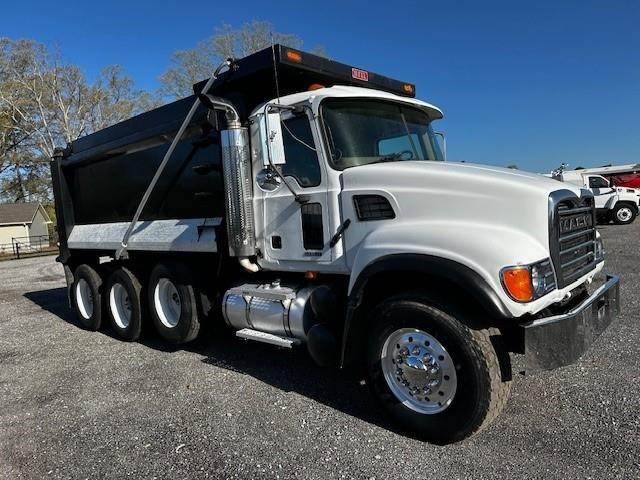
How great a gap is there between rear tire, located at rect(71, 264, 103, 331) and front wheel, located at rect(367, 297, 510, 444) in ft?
17.5

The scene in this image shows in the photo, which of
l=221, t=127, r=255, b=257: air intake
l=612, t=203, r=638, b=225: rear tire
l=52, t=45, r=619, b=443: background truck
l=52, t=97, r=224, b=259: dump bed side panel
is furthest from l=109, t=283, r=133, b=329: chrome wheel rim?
l=612, t=203, r=638, b=225: rear tire

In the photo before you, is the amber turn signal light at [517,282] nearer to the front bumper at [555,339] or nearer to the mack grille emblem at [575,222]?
the front bumper at [555,339]

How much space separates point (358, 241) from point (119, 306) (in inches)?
183

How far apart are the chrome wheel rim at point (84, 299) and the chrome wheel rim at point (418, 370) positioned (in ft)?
19.5

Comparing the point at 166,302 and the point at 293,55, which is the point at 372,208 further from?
the point at 166,302

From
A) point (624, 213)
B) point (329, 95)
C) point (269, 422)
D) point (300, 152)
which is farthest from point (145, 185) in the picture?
point (624, 213)

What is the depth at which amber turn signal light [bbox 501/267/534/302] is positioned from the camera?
308 cm

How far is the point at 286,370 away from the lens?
508cm

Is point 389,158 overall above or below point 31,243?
above

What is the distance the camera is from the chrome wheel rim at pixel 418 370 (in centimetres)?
341

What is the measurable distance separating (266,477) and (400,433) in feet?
3.47

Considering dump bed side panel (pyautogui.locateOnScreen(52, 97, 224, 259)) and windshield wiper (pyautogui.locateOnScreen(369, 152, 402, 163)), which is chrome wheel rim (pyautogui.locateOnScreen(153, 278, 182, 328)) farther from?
windshield wiper (pyautogui.locateOnScreen(369, 152, 402, 163))

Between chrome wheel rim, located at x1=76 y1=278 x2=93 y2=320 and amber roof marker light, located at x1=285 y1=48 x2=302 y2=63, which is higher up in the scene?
amber roof marker light, located at x1=285 y1=48 x2=302 y2=63

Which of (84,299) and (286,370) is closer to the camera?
(286,370)
